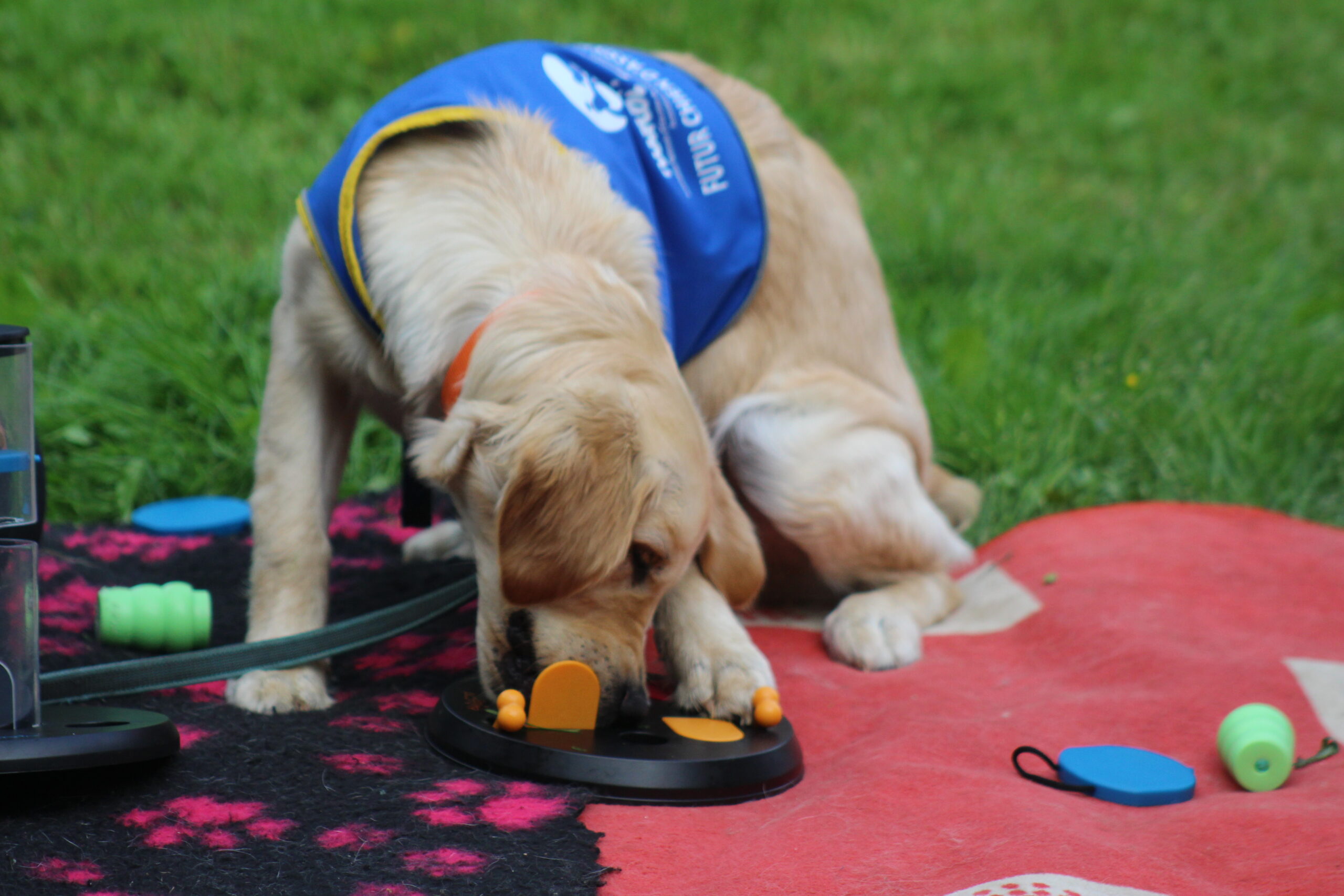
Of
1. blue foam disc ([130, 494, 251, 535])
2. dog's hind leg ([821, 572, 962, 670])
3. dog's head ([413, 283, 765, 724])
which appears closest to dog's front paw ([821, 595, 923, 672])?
dog's hind leg ([821, 572, 962, 670])

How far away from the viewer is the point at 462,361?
206 cm

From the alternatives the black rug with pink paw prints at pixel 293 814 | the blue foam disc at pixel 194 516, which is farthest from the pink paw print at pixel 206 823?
the blue foam disc at pixel 194 516

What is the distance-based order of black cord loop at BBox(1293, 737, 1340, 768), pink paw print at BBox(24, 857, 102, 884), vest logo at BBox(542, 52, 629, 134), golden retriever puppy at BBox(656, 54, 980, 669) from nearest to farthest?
1. pink paw print at BBox(24, 857, 102, 884)
2. black cord loop at BBox(1293, 737, 1340, 768)
3. vest logo at BBox(542, 52, 629, 134)
4. golden retriever puppy at BBox(656, 54, 980, 669)

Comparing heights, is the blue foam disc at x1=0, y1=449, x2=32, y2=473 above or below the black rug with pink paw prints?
above

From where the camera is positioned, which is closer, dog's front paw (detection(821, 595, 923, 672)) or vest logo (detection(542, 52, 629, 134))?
vest logo (detection(542, 52, 629, 134))

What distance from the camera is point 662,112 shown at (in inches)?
105

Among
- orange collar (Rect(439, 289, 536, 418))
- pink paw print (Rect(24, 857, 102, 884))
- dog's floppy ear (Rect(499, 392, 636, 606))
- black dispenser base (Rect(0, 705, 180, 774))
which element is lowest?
pink paw print (Rect(24, 857, 102, 884))

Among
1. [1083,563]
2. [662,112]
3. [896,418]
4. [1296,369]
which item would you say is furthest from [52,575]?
[1296,369]

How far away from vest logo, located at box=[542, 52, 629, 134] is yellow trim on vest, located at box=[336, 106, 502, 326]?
0.26m

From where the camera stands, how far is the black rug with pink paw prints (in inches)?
60.5

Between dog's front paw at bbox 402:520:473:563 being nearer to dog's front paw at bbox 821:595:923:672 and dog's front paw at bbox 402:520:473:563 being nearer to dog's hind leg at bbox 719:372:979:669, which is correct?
dog's hind leg at bbox 719:372:979:669

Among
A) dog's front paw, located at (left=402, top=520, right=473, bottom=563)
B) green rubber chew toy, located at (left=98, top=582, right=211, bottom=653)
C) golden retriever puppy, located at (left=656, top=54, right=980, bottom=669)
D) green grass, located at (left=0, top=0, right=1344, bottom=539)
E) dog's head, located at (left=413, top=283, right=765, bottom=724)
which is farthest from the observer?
green grass, located at (left=0, top=0, right=1344, bottom=539)

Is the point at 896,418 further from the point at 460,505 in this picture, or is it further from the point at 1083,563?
the point at 460,505

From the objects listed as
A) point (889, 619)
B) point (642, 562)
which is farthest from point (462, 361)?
point (889, 619)
